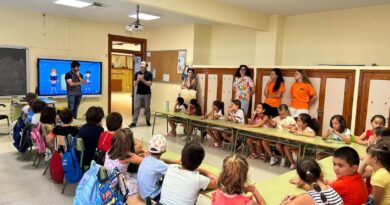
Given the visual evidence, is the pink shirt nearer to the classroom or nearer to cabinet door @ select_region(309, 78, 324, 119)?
the classroom

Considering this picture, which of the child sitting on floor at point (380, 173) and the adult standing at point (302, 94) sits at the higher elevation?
the adult standing at point (302, 94)

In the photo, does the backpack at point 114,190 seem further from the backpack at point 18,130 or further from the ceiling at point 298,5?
the ceiling at point 298,5

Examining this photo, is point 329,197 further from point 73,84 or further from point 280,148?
point 73,84

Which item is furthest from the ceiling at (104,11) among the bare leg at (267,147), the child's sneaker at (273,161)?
the child's sneaker at (273,161)

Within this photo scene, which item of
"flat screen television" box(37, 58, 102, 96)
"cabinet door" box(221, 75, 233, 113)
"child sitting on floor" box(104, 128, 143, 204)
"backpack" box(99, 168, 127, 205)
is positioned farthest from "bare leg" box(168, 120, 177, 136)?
"backpack" box(99, 168, 127, 205)

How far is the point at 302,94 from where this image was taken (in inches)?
212

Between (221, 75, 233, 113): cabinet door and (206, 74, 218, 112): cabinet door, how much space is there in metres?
0.25

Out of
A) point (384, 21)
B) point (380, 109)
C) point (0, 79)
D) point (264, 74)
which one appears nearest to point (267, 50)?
point (264, 74)

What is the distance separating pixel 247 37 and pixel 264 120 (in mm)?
3210

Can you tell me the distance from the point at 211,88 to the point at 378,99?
11.6 ft

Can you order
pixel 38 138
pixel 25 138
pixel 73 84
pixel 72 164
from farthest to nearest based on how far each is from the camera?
1. pixel 73 84
2. pixel 25 138
3. pixel 38 138
4. pixel 72 164

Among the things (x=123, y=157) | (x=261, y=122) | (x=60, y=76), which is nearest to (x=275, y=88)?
(x=261, y=122)

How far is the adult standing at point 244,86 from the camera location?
612cm

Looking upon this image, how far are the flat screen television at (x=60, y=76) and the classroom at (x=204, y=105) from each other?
25 millimetres
